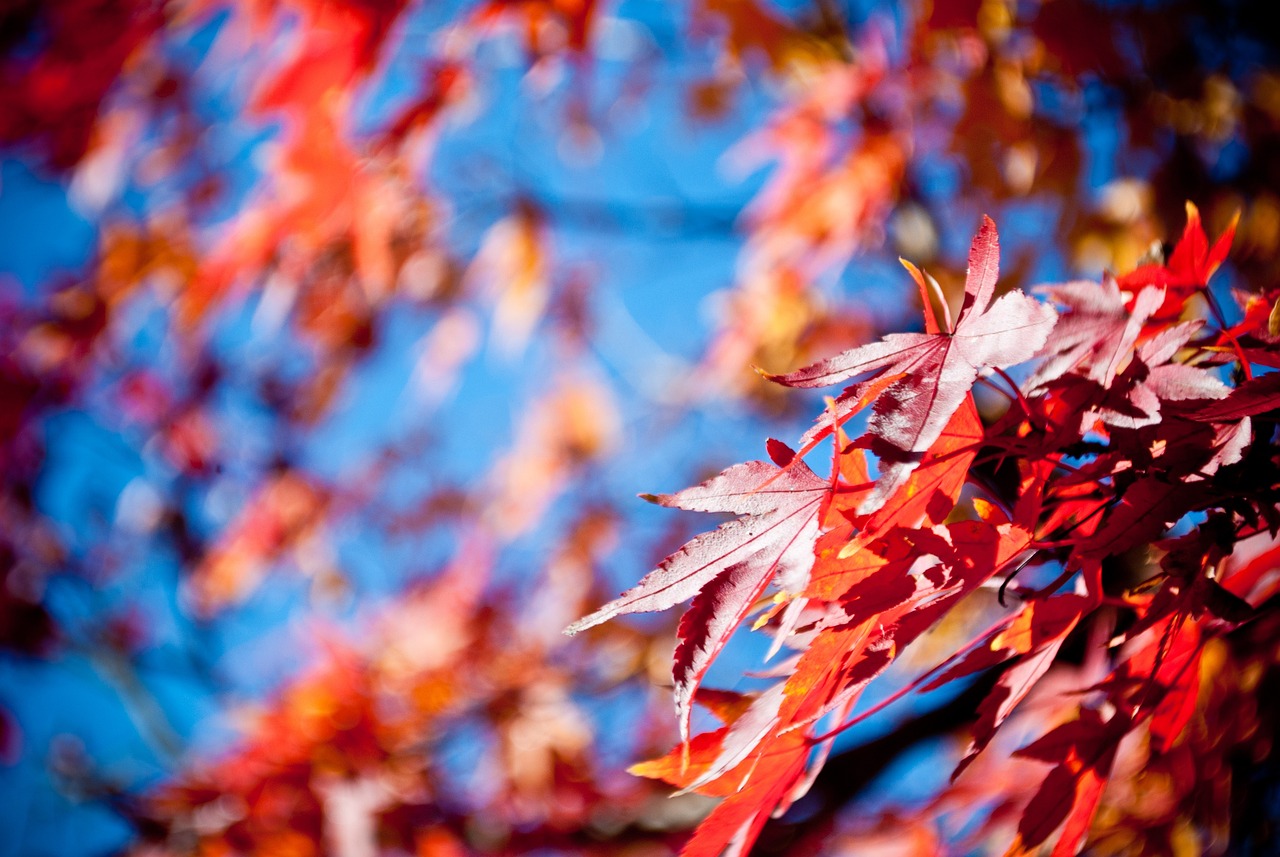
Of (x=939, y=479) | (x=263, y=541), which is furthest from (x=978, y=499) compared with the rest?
(x=263, y=541)

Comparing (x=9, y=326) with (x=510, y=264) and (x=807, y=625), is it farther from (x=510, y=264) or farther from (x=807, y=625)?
(x=807, y=625)

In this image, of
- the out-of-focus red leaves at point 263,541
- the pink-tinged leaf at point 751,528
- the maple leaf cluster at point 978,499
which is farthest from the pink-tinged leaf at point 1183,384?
the out-of-focus red leaves at point 263,541

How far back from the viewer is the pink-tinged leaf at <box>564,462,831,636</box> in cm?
34

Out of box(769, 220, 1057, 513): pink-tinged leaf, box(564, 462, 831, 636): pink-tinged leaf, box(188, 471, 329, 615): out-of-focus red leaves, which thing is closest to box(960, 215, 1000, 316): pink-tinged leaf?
box(769, 220, 1057, 513): pink-tinged leaf

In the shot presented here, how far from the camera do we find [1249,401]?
1.09 ft

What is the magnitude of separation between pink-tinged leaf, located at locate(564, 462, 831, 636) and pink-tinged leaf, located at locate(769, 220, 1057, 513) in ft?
0.14

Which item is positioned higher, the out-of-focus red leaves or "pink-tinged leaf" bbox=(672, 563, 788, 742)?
"pink-tinged leaf" bbox=(672, 563, 788, 742)

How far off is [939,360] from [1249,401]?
0.14 m

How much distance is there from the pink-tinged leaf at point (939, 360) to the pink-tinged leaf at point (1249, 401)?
0.10m

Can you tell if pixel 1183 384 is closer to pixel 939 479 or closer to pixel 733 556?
pixel 939 479

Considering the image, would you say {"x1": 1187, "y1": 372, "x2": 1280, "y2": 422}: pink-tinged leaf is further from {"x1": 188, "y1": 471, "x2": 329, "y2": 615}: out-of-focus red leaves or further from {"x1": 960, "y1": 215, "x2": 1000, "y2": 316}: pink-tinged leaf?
{"x1": 188, "y1": 471, "x2": 329, "y2": 615}: out-of-focus red leaves

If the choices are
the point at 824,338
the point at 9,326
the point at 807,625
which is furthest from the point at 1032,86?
the point at 9,326

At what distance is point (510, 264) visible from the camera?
2.16 metres

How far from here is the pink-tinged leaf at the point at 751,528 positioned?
0.34 m
